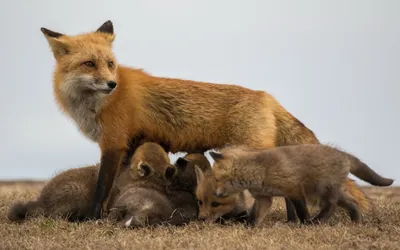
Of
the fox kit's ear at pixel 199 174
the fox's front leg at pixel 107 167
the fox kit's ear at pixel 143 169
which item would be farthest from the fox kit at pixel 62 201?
the fox kit's ear at pixel 199 174

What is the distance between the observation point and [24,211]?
8.72 meters

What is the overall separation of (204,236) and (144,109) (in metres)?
2.66

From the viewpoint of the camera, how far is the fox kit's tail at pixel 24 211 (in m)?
8.67

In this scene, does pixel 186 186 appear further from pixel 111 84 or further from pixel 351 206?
pixel 351 206

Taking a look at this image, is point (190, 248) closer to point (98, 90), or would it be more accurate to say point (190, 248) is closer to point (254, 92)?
point (98, 90)

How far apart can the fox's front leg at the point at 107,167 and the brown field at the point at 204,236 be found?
436mm

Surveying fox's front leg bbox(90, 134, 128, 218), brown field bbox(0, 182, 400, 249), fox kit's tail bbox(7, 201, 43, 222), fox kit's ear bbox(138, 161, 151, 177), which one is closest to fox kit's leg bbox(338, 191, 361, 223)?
brown field bbox(0, 182, 400, 249)

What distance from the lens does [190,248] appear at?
6.82 metres

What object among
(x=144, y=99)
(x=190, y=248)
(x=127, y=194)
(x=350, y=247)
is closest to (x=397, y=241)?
(x=350, y=247)

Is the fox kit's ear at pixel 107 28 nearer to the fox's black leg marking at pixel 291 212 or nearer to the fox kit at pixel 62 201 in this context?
the fox kit at pixel 62 201

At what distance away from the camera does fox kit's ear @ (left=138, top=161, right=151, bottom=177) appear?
853 centimetres

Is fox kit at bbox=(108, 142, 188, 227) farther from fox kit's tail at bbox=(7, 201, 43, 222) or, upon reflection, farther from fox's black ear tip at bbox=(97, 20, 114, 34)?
fox's black ear tip at bbox=(97, 20, 114, 34)

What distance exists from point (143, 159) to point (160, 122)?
0.98 m

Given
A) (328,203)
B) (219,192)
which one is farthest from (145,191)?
(328,203)
